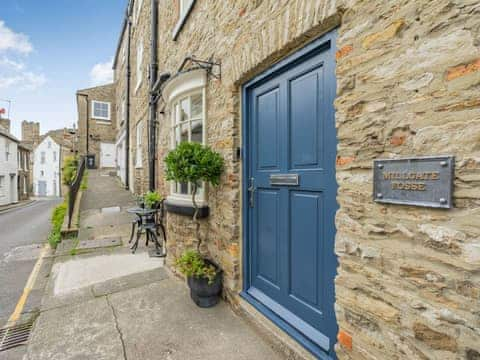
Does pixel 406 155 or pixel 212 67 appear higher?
pixel 212 67

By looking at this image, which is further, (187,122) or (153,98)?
(153,98)

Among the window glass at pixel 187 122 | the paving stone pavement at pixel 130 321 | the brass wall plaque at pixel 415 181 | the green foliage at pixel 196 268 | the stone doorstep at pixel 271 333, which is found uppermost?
the window glass at pixel 187 122

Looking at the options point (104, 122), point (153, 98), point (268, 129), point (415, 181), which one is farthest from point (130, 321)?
point (104, 122)

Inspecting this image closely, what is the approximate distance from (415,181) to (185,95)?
3246 millimetres

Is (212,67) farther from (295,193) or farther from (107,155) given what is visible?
(107,155)

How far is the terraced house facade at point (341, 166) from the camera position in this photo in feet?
3.79

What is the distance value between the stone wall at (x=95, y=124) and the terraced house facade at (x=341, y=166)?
17.5 metres

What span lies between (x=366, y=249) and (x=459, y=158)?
678 millimetres

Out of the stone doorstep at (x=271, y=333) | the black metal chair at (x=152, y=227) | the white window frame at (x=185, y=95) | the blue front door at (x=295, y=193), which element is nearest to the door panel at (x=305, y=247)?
the blue front door at (x=295, y=193)

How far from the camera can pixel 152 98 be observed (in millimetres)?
6824

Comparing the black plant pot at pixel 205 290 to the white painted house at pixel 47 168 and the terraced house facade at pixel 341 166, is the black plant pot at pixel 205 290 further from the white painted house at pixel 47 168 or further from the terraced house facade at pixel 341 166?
the white painted house at pixel 47 168

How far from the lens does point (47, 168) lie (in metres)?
32.4

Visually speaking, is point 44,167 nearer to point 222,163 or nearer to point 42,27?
point 42,27

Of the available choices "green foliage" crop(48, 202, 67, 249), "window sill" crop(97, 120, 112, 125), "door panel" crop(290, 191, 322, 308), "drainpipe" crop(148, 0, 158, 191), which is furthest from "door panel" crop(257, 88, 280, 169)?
"window sill" crop(97, 120, 112, 125)
